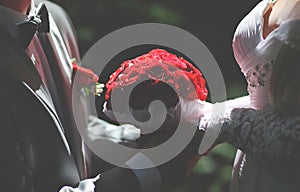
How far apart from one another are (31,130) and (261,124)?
0.91 feet

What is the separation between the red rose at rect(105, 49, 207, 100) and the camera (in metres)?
0.80

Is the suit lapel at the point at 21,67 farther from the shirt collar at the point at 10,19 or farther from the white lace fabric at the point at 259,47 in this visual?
the white lace fabric at the point at 259,47

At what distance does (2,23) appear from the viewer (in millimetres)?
877

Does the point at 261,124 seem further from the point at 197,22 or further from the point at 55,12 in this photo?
the point at 197,22

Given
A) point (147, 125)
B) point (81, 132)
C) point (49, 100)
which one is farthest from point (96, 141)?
point (147, 125)

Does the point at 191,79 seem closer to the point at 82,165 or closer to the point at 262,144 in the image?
the point at 262,144

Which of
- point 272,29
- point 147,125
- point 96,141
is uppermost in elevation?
point 272,29

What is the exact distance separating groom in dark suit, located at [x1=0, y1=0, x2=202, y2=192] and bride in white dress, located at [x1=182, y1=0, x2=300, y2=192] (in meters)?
0.07

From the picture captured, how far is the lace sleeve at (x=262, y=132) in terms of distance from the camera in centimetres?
78

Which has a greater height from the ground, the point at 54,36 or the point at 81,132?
the point at 54,36

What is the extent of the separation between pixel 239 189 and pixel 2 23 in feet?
1.16

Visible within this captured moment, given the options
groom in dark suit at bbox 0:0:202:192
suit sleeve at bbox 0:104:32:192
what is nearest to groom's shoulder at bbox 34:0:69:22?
groom in dark suit at bbox 0:0:202:192

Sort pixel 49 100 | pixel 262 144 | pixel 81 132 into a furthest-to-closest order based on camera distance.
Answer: pixel 81 132, pixel 49 100, pixel 262 144

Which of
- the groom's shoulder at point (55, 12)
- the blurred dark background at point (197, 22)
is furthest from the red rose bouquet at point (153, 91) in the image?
the blurred dark background at point (197, 22)
